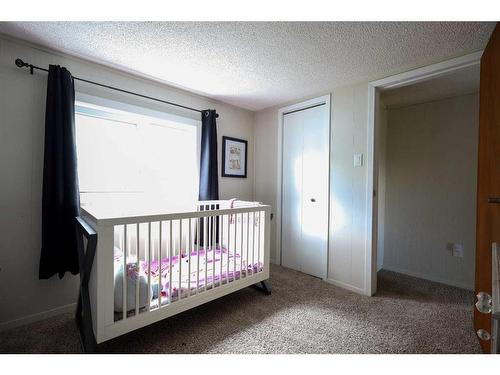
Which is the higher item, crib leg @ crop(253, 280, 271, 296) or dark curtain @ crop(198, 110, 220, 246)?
dark curtain @ crop(198, 110, 220, 246)

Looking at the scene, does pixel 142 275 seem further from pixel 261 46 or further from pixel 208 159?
pixel 261 46

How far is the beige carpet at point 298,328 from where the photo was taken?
139 centimetres

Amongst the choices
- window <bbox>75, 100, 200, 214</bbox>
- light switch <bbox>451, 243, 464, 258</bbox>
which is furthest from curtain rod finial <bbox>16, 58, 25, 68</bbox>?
light switch <bbox>451, 243, 464, 258</bbox>

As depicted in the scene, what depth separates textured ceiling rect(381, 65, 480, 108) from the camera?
2.00m

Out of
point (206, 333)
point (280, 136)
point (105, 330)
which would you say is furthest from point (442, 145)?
point (105, 330)

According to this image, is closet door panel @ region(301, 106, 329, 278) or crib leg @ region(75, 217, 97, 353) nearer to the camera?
crib leg @ region(75, 217, 97, 353)

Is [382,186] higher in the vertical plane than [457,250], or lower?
higher

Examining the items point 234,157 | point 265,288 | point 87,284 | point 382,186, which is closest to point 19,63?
point 87,284

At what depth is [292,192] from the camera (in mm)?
2777

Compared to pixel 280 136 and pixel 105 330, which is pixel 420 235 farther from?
pixel 105 330

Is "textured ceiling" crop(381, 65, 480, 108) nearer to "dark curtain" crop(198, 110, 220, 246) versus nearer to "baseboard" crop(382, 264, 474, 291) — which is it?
"dark curtain" crop(198, 110, 220, 246)

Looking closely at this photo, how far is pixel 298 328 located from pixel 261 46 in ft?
6.28

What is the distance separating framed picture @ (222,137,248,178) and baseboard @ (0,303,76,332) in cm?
183
